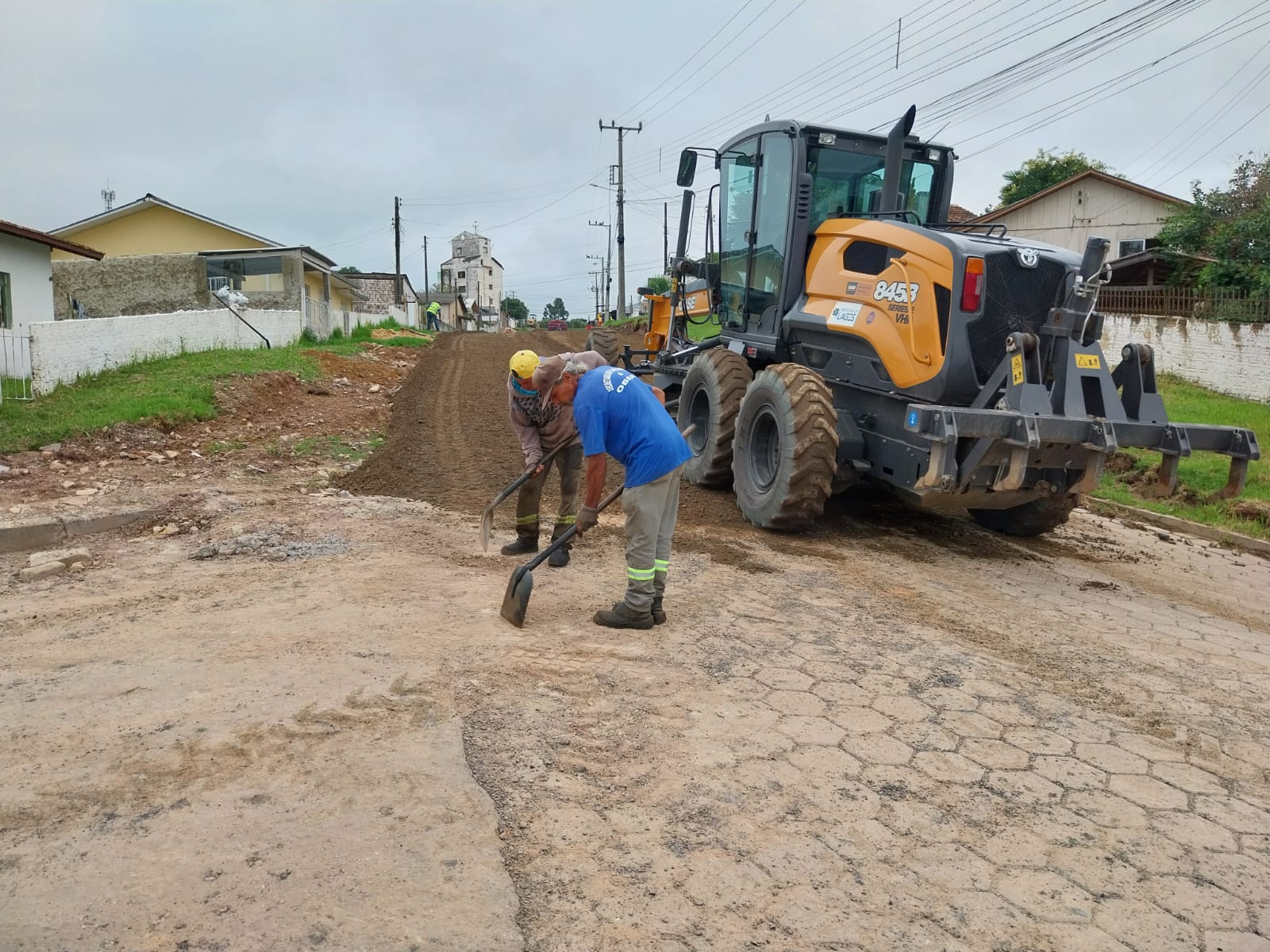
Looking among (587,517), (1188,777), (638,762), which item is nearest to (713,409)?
(587,517)

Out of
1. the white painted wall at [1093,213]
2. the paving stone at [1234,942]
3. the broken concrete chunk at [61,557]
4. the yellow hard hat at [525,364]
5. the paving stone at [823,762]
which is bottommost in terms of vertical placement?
the paving stone at [1234,942]

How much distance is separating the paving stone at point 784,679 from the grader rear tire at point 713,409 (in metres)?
3.50

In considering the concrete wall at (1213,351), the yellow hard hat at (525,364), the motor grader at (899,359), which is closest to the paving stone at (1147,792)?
the motor grader at (899,359)

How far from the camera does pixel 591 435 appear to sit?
4.98m

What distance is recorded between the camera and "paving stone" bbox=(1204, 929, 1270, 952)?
8.79 feet

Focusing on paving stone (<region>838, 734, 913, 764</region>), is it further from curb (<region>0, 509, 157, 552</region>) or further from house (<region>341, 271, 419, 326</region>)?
house (<region>341, 271, 419, 326</region>)

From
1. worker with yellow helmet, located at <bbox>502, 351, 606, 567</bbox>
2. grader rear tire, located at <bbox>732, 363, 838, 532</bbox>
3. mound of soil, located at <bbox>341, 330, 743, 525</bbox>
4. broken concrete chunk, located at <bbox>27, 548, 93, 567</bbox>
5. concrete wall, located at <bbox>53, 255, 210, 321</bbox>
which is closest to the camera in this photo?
broken concrete chunk, located at <bbox>27, 548, 93, 567</bbox>

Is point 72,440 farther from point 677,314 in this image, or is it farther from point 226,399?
point 677,314

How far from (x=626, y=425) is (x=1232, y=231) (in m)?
18.4

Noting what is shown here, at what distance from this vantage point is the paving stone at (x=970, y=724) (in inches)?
156

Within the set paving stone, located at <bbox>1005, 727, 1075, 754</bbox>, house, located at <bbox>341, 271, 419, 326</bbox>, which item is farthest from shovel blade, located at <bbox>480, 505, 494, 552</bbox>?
house, located at <bbox>341, 271, 419, 326</bbox>

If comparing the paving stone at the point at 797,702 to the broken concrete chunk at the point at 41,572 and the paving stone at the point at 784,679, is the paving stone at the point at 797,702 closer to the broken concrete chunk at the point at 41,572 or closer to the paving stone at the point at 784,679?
the paving stone at the point at 784,679

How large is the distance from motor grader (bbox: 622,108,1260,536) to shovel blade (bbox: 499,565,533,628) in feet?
8.36

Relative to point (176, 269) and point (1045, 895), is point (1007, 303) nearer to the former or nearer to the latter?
point (1045, 895)
